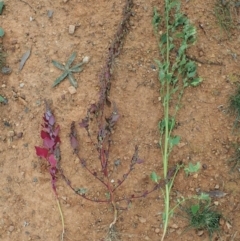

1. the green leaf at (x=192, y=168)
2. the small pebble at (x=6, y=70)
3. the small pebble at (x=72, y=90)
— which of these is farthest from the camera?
the small pebble at (x=6, y=70)

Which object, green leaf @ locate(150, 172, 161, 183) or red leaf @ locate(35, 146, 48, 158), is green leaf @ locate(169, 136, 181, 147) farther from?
red leaf @ locate(35, 146, 48, 158)

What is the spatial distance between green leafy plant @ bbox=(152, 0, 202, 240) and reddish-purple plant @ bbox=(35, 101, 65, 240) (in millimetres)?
650

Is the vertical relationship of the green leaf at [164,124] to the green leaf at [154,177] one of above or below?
above

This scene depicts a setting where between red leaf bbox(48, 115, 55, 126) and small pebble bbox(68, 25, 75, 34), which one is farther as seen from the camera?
small pebble bbox(68, 25, 75, 34)

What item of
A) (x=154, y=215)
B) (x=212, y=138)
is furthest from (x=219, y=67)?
(x=154, y=215)

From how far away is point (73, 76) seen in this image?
4059 mm

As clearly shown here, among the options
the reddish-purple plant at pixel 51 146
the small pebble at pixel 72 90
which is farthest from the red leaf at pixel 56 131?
the small pebble at pixel 72 90

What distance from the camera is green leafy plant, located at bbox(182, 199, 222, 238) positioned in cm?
389

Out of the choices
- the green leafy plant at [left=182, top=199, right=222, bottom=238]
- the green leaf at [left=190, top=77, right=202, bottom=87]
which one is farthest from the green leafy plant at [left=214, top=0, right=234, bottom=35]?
the green leafy plant at [left=182, top=199, right=222, bottom=238]

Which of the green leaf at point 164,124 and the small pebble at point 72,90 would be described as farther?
the small pebble at point 72,90

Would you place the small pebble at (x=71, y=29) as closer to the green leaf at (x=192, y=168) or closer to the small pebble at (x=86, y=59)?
the small pebble at (x=86, y=59)

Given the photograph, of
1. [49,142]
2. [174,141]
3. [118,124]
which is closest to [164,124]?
[174,141]

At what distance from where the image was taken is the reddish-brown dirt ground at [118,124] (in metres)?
3.95

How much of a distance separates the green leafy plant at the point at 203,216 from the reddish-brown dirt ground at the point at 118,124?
0.04 metres
